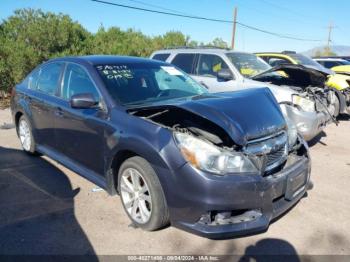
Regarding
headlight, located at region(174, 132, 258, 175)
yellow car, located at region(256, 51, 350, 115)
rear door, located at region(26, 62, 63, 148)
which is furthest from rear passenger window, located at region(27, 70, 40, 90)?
yellow car, located at region(256, 51, 350, 115)

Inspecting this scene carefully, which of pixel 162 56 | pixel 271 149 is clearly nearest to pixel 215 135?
pixel 271 149

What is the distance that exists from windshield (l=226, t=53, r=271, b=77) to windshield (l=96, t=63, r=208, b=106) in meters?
3.27

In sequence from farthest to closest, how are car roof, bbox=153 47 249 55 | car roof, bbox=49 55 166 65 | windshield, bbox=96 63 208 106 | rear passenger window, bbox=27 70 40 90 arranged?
car roof, bbox=153 47 249 55
rear passenger window, bbox=27 70 40 90
car roof, bbox=49 55 166 65
windshield, bbox=96 63 208 106

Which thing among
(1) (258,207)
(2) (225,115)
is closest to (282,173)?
(1) (258,207)

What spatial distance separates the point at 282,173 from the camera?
3393 mm

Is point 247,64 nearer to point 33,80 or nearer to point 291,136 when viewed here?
point 291,136

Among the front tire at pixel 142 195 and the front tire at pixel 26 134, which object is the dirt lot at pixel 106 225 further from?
the front tire at pixel 26 134

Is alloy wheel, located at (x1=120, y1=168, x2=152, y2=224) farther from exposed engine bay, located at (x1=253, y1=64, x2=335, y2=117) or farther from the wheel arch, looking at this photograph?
exposed engine bay, located at (x1=253, y1=64, x2=335, y2=117)

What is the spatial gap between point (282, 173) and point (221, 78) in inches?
177

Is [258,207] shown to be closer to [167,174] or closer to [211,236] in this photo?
[211,236]

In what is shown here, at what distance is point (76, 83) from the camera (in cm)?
441

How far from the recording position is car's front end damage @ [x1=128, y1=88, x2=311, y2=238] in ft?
9.87

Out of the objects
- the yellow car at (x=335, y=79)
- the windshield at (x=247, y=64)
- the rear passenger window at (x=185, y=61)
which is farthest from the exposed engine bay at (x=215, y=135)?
the rear passenger window at (x=185, y=61)

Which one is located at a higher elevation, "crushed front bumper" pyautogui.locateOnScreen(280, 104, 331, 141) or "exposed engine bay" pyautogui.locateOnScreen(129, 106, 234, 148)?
"exposed engine bay" pyautogui.locateOnScreen(129, 106, 234, 148)
